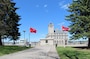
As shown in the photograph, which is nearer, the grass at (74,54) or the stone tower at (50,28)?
the grass at (74,54)

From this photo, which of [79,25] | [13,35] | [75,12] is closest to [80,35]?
[79,25]

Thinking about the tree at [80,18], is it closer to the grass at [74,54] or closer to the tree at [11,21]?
the grass at [74,54]

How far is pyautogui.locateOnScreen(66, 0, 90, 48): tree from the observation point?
36.6 m

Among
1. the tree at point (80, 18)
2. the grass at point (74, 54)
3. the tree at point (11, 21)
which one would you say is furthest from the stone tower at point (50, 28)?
the grass at point (74, 54)

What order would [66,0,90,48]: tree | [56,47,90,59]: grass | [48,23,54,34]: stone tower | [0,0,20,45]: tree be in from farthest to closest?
[48,23,54,34]: stone tower → [0,0,20,45]: tree → [66,0,90,48]: tree → [56,47,90,59]: grass

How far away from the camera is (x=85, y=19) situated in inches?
1435

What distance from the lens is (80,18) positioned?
3741cm

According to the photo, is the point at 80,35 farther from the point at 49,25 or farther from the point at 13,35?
the point at 49,25

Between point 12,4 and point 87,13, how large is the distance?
64.0 ft

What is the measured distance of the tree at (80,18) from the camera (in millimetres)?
36562

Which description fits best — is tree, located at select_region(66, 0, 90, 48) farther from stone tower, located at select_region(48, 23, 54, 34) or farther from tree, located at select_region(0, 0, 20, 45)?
stone tower, located at select_region(48, 23, 54, 34)

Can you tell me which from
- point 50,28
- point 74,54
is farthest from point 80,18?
point 50,28

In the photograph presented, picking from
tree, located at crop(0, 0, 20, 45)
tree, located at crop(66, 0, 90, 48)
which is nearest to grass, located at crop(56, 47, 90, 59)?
tree, located at crop(66, 0, 90, 48)

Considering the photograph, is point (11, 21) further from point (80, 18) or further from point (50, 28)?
point (50, 28)
